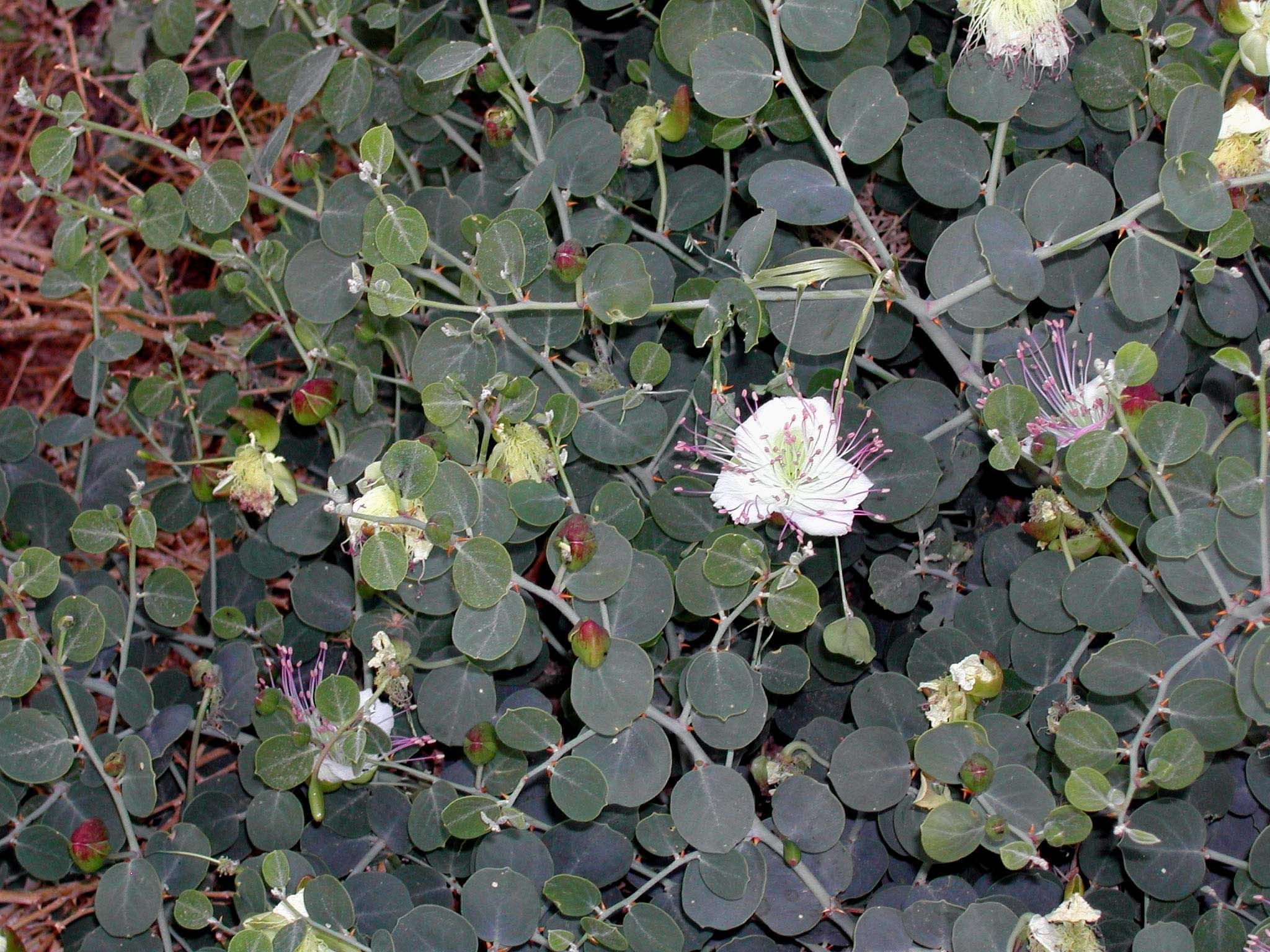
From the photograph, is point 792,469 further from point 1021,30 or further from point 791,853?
point 1021,30

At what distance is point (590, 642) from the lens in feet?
4.29

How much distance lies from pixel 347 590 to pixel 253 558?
224 mm

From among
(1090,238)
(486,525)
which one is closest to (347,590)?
(486,525)

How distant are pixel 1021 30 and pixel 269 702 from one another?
1449mm

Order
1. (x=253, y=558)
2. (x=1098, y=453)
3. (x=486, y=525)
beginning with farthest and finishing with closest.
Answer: (x=253, y=558) → (x=486, y=525) → (x=1098, y=453)

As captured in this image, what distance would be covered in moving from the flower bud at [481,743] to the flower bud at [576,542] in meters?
0.27

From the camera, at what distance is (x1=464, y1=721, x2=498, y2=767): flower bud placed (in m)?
1.43

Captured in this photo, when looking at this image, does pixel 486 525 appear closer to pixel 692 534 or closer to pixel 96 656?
pixel 692 534

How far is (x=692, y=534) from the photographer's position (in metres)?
1.48

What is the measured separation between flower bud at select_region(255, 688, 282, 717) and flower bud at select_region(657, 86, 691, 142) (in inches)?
40.4

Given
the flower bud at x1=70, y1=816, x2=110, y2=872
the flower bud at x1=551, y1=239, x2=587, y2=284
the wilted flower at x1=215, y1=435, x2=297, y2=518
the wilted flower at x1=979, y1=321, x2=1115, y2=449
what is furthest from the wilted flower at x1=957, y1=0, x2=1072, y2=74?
the flower bud at x1=70, y1=816, x2=110, y2=872

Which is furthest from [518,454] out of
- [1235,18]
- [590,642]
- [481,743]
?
[1235,18]

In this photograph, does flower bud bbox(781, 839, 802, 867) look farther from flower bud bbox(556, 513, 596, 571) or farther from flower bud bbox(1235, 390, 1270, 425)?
flower bud bbox(1235, 390, 1270, 425)

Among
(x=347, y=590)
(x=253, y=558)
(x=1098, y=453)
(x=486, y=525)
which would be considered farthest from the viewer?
(x=253, y=558)
